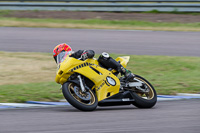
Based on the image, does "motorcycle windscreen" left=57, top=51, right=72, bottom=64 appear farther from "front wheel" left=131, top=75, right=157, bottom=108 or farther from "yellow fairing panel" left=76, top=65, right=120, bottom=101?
"front wheel" left=131, top=75, right=157, bottom=108

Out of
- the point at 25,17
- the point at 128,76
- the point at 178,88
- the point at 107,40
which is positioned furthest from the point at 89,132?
the point at 25,17

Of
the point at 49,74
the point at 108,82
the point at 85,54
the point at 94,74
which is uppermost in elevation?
the point at 85,54

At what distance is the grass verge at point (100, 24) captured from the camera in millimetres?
17734

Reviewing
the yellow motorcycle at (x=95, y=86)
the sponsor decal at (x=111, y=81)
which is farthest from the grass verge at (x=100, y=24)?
the sponsor decal at (x=111, y=81)

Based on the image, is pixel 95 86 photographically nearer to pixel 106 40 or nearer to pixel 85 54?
pixel 85 54

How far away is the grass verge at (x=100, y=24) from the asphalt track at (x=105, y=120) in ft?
36.3

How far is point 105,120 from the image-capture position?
5.64 metres

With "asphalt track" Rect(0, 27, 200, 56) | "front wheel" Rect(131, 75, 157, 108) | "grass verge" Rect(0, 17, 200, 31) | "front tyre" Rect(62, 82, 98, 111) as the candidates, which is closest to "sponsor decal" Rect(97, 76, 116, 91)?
"front tyre" Rect(62, 82, 98, 111)

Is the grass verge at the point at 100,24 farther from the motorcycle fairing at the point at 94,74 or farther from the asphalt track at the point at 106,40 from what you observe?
the motorcycle fairing at the point at 94,74

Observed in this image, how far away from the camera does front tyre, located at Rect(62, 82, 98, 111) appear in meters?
6.18

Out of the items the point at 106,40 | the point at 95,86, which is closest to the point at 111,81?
the point at 95,86

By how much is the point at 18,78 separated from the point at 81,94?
13.1ft

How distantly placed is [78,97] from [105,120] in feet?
2.82

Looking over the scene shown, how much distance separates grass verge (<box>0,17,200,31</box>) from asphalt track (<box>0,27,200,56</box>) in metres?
0.83
